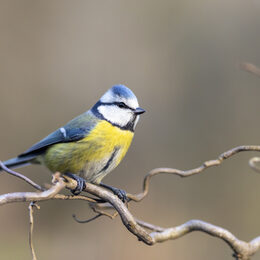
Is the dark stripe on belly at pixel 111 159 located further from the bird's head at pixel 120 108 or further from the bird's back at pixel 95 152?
the bird's head at pixel 120 108

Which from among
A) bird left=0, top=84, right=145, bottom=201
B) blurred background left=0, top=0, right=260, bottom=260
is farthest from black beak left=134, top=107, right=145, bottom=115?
blurred background left=0, top=0, right=260, bottom=260

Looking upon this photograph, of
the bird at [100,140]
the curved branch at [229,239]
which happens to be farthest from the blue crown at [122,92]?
the curved branch at [229,239]

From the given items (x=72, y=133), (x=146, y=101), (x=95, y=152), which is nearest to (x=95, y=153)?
(x=95, y=152)

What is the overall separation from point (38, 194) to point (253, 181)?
2.18 m

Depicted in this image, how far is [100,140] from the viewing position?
5.25 ft

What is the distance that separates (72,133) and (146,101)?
55.4 inches

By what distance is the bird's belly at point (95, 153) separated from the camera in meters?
1.58

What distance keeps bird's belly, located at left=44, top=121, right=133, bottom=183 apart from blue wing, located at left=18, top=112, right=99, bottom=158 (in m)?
0.03

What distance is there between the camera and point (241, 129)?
276cm

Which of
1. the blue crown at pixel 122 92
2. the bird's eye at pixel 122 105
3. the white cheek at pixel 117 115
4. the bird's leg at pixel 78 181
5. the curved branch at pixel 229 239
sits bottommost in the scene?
the bird's leg at pixel 78 181

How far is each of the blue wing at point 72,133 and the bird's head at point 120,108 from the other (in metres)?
0.05

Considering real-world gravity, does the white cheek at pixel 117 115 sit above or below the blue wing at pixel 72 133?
above

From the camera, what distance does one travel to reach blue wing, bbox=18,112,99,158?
1.66 meters

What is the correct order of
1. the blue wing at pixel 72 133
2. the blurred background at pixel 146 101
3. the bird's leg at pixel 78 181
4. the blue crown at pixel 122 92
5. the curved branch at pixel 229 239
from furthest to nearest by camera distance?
the blurred background at pixel 146 101 → the blue wing at pixel 72 133 → the blue crown at pixel 122 92 → the bird's leg at pixel 78 181 → the curved branch at pixel 229 239
